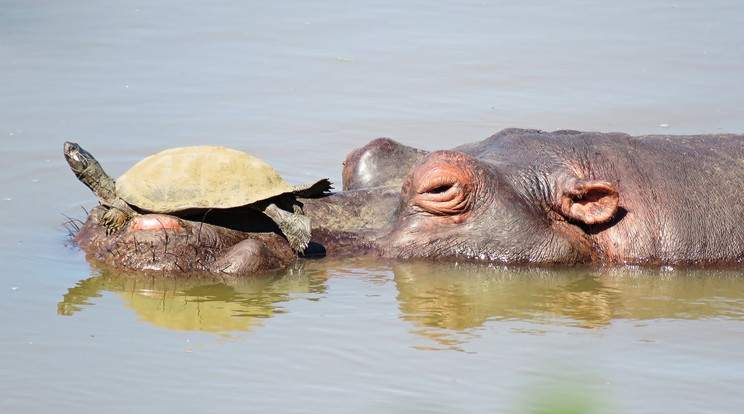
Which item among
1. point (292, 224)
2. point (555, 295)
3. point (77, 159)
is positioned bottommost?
point (555, 295)

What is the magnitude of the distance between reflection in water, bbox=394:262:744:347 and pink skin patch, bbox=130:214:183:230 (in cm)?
141

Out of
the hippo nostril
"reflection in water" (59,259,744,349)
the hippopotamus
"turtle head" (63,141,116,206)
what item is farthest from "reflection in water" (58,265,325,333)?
→ the hippo nostril

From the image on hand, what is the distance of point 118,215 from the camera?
6465 mm

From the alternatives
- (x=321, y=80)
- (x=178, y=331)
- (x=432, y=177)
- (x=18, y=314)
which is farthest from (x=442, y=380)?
(x=321, y=80)

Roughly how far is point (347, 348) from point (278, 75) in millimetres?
8236

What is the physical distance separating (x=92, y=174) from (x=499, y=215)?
2.56m

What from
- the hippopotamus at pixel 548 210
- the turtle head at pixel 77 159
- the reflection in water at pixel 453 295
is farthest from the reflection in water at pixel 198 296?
the turtle head at pixel 77 159

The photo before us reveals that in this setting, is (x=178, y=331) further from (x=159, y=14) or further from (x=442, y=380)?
(x=159, y=14)

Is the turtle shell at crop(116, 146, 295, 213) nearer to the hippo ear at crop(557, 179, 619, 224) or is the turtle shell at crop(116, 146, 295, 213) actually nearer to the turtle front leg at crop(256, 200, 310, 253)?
the turtle front leg at crop(256, 200, 310, 253)

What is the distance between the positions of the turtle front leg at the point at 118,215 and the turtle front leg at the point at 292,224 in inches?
32.0

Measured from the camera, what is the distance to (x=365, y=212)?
22.3 ft

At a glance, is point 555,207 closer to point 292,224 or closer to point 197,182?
point 292,224

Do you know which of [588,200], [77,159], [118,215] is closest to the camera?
[118,215]

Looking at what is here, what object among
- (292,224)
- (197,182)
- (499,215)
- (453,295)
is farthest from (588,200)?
(197,182)
